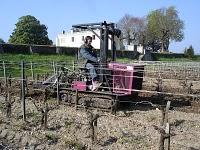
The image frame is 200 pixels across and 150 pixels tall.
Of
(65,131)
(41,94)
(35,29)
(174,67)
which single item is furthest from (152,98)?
(35,29)

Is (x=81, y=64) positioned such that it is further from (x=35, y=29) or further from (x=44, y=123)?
(x=35, y=29)

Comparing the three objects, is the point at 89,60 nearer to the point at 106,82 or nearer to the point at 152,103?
the point at 106,82

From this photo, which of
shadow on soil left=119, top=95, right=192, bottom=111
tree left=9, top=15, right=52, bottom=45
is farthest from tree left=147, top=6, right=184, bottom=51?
shadow on soil left=119, top=95, right=192, bottom=111

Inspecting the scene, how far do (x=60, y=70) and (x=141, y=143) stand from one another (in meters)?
6.16

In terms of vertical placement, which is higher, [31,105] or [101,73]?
[101,73]

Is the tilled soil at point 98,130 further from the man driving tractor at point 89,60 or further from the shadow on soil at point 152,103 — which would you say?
the man driving tractor at point 89,60

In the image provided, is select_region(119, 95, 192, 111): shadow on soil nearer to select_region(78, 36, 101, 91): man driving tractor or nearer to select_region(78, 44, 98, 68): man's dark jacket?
select_region(78, 36, 101, 91): man driving tractor

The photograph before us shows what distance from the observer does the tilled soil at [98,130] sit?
32.3 ft

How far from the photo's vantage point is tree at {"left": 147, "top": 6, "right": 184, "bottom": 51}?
9419cm

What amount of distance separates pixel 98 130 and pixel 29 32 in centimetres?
6057

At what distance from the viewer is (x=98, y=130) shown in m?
10.9

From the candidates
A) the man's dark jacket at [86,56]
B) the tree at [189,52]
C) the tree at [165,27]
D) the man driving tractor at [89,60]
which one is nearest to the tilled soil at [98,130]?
the man driving tractor at [89,60]

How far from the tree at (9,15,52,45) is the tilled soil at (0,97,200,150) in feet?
188

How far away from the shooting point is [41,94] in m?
15.7
